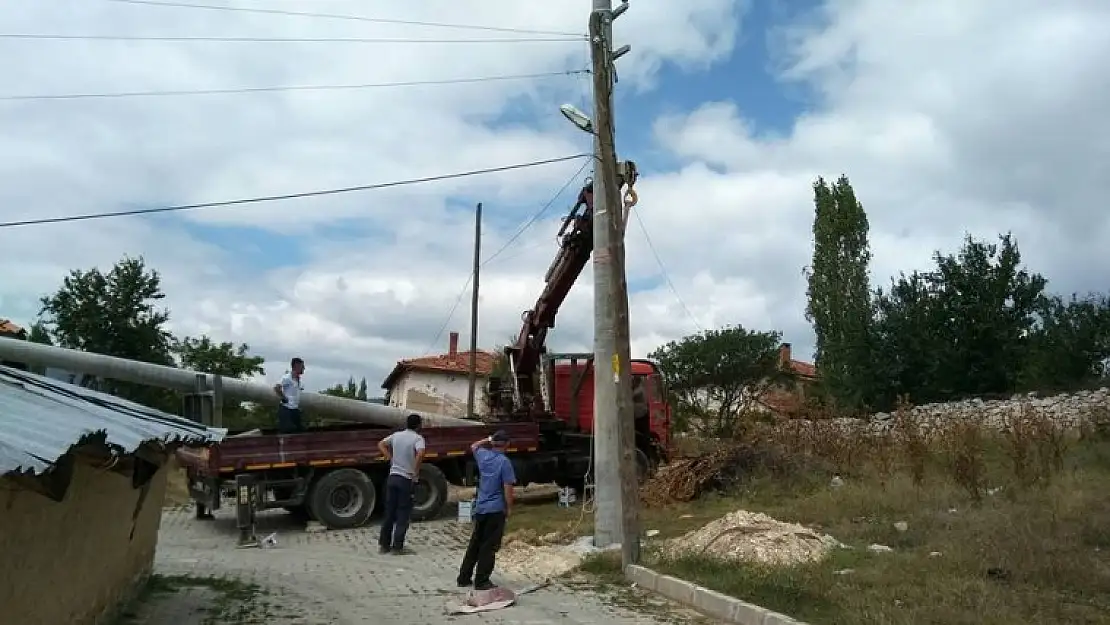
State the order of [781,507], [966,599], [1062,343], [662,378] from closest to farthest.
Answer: [966,599], [781,507], [662,378], [1062,343]

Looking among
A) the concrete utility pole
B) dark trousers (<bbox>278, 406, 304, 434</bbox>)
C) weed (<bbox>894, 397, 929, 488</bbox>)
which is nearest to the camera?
the concrete utility pole

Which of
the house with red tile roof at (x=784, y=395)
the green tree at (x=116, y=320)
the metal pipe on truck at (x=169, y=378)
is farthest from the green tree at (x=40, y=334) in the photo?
the house with red tile roof at (x=784, y=395)

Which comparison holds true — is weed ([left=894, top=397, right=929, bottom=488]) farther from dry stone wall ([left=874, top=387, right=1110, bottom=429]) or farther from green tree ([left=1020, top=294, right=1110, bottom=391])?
green tree ([left=1020, top=294, right=1110, bottom=391])

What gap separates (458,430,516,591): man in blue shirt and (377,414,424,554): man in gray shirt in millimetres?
2841

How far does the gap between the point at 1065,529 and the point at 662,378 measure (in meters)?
9.62

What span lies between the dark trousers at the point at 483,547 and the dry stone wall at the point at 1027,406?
12.4 meters

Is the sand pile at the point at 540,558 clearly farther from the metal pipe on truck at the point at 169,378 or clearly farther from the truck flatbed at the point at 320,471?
the metal pipe on truck at the point at 169,378

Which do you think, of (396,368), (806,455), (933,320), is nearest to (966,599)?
(806,455)

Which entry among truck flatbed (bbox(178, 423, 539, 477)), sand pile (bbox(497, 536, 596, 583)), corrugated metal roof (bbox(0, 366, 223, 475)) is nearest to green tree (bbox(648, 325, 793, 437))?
truck flatbed (bbox(178, 423, 539, 477))

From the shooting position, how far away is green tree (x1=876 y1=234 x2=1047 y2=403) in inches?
1303

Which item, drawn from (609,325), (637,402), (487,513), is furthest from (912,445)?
(487,513)

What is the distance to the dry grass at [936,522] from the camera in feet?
25.5

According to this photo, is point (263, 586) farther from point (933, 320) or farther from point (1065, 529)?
point (933, 320)

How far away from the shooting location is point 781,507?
563 inches
